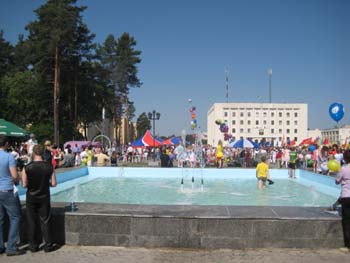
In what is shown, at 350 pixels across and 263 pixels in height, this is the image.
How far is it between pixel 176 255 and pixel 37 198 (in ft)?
7.45

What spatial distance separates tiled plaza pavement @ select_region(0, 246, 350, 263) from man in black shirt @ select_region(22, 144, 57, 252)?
230 mm

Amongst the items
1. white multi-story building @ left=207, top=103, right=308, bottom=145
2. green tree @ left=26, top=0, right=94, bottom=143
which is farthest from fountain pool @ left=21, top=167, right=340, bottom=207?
white multi-story building @ left=207, top=103, right=308, bottom=145

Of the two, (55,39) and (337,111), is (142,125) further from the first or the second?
(337,111)

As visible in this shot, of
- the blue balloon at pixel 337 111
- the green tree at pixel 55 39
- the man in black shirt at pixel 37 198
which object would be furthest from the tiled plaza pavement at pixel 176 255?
the green tree at pixel 55 39

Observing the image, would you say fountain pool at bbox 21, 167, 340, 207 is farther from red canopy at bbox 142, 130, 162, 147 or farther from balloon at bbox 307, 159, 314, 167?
red canopy at bbox 142, 130, 162, 147

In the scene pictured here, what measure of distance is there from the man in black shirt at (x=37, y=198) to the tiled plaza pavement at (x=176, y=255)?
9.1 inches

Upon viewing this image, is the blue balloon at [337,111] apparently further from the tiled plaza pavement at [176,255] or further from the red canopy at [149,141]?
the red canopy at [149,141]

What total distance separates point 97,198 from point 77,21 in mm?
28823

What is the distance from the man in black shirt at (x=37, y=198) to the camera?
5.47 metres

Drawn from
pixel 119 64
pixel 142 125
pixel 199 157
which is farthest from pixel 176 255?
pixel 142 125

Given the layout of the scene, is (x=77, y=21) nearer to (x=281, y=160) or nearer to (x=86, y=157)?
(x=86, y=157)

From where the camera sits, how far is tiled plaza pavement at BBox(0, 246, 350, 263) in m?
5.13

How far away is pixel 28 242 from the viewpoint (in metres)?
5.84

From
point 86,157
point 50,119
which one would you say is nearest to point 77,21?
point 50,119
